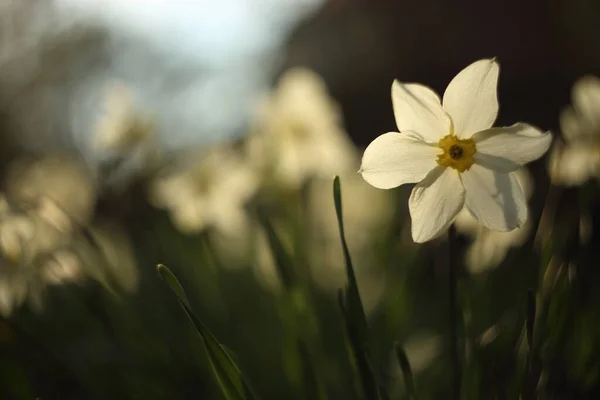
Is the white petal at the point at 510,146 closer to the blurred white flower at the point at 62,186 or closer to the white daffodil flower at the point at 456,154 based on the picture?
the white daffodil flower at the point at 456,154

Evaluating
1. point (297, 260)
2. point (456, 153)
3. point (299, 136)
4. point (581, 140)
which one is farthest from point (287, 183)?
point (456, 153)

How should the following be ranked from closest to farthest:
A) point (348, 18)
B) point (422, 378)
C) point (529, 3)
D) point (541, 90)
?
point (422, 378), point (541, 90), point (529, 3), point (348, 18)

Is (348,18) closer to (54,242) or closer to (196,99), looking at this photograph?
(196,99)

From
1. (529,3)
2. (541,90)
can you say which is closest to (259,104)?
(541,90)

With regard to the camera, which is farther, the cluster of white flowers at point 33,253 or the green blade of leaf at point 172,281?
the cluster of white flowers at point 33,253

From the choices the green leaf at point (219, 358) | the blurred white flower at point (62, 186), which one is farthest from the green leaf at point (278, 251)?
the blurred white flower at point (62, 186)

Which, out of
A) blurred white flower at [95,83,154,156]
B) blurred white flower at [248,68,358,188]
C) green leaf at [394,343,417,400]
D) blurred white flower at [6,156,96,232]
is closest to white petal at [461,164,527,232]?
green leaf at [394,343,417,400]
